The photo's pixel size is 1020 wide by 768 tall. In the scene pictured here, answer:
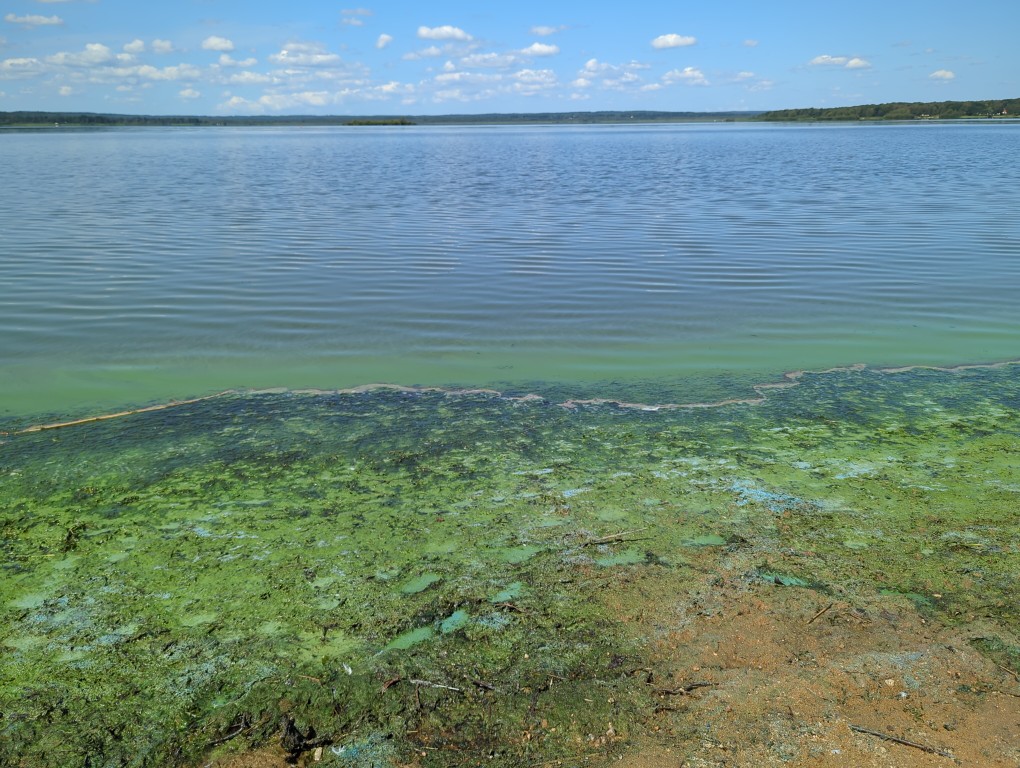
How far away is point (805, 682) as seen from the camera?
118 inches

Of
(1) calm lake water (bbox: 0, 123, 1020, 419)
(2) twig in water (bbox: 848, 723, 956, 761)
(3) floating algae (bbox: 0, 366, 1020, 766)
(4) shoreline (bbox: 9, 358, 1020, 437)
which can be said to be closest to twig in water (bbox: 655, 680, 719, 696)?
(3) floating algae (bbox: 0, 366, 1020, 766)

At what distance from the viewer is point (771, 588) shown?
3.65 m

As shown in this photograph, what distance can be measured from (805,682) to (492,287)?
799 cm

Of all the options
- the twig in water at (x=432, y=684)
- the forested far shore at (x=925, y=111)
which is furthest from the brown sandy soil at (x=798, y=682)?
the forested far shore at (x=925, y=111)

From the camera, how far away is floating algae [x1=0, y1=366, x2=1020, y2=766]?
2.93 metres

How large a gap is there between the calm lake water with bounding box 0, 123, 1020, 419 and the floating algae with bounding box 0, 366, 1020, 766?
1.15 metres

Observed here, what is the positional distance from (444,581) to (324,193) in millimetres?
19239

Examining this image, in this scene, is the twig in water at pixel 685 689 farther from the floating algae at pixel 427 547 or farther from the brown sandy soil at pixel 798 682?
the floating algae at pixel 427 547

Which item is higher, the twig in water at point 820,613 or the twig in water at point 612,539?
the twig in water at point 820,613

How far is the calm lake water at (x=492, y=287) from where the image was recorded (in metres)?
7.50

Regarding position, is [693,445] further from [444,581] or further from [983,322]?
[983,322]

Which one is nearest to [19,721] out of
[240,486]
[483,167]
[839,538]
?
[240,486]

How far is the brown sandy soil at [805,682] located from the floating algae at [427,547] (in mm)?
140

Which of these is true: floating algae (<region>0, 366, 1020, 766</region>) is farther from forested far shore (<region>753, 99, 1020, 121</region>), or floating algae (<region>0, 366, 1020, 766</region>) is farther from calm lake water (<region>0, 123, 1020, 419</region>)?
forested far shore (<region>753, 99, 1020, 121</region>)
